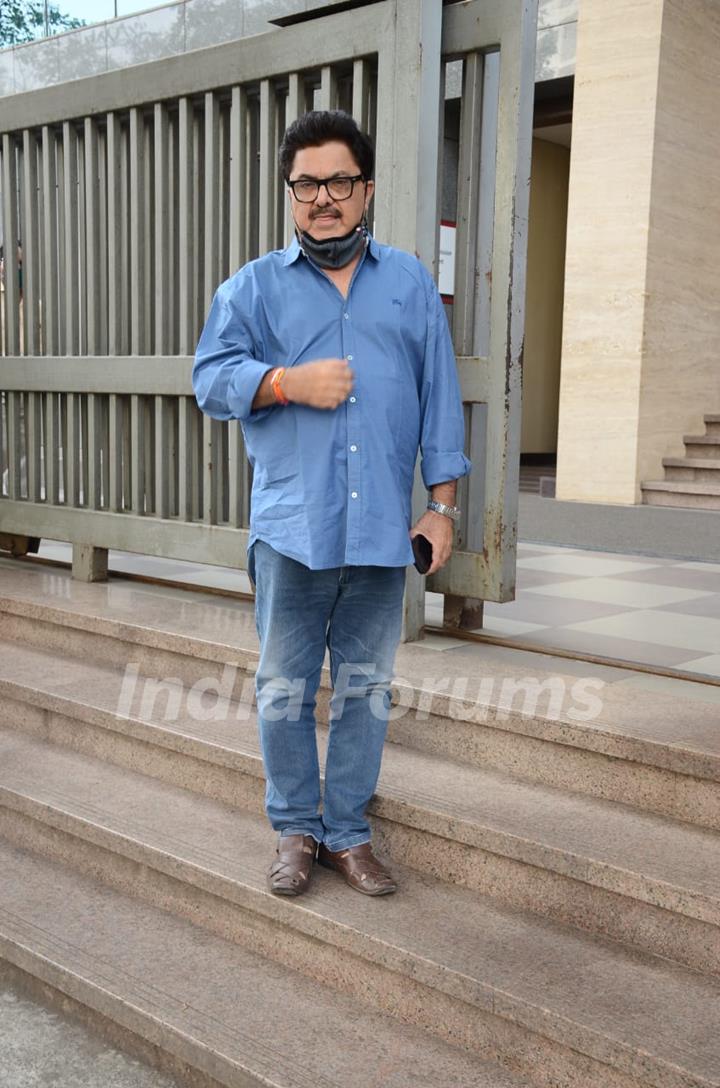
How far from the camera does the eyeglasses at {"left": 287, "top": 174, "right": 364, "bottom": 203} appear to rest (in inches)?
94.6

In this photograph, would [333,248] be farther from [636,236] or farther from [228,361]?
[636,236]

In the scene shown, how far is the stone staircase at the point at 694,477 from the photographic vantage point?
7.39m

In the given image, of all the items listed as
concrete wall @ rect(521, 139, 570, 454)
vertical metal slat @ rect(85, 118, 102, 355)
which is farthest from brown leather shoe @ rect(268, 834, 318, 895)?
concrete wall @ rect(521, 139, 570, 454)

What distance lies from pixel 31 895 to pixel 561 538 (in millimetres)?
5096

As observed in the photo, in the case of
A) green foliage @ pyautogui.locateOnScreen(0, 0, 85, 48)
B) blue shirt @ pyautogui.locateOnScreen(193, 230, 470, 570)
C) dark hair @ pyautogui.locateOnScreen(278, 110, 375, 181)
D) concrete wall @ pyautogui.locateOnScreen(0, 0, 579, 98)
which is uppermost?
green foliage @ pyautogui.locateOnScreen(0, 0, 85, 48)

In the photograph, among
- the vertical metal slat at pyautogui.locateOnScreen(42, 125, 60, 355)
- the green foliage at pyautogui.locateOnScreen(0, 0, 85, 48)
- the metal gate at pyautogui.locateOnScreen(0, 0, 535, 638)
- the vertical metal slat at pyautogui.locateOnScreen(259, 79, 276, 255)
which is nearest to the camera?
the metal gate at pyautogui.locateOnScreen(0, 0, 535, 638)

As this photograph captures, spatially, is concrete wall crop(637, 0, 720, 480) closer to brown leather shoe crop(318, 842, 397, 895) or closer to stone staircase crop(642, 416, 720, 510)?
stone staircase crop(642, 416, 720, 510)

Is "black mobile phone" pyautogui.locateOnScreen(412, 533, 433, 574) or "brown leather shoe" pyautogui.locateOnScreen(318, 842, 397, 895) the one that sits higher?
"black mobile phone" pyautogui.locateOnScreen(412, 533, 433, 574)

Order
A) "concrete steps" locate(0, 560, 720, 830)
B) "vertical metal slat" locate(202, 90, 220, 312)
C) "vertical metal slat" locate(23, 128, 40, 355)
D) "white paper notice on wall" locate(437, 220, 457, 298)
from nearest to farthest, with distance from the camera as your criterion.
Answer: "concrete steps" locate(0, 560, 720, 830) < "white paper notice on wall" locate(437, 220, 457, 298) < "vertical metal slat" locate(202, 90, 220, 312) < "vertical metal slat" locate(23, 128, 40, 355)

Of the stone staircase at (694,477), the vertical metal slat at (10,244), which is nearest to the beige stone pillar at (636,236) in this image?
the stone staircase at (694,477)

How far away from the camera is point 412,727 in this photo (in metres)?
3.29

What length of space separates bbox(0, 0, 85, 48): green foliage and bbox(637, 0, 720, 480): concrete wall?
7.40 meters

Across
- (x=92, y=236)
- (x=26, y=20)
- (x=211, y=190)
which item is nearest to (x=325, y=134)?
(x=211, y=190)

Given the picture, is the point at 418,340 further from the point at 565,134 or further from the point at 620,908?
the point at 565,134
